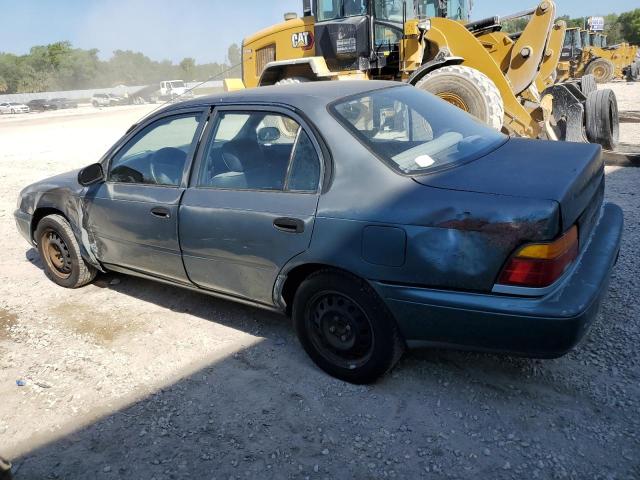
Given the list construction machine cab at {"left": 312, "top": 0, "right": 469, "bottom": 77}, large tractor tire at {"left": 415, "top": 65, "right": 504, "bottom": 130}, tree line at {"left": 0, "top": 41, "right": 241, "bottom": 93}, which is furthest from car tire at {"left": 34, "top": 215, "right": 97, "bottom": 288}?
tree line at {"left": 0, "top": 41, "right": 241, "bottom": 93}

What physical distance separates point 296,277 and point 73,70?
3555 inches

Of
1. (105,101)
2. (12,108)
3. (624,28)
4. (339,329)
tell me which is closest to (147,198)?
(339,329)

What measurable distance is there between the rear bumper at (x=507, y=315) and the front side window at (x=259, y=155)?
810 millimetres

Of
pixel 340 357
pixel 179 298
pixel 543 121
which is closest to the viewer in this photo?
pixel 340 357

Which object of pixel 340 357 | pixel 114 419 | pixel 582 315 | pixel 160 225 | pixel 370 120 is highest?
pixel 370 120

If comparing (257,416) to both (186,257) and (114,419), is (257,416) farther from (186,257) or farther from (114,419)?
(186,257)

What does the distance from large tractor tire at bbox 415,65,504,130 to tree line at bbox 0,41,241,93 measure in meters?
68.2

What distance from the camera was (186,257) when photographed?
3.40 meters

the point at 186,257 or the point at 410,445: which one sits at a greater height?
the point at 186,257

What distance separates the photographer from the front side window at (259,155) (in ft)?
9.57

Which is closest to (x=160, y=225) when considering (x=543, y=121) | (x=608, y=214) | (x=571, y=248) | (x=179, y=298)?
(x=179, y=298)

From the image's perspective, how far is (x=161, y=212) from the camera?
11.3ft

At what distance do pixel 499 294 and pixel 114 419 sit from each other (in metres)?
2.11

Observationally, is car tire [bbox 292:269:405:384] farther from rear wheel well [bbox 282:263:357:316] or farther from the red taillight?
the red taillight
